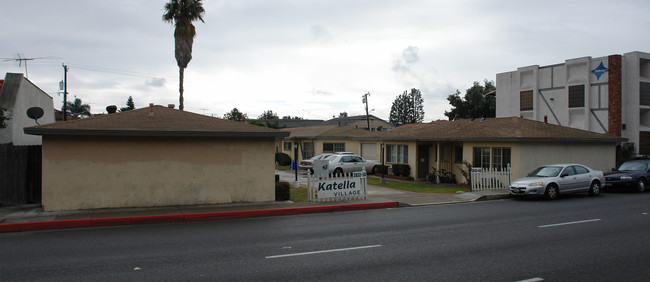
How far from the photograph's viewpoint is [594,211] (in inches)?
546

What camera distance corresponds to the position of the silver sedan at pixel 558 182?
17.3 m

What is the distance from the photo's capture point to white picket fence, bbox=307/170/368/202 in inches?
608

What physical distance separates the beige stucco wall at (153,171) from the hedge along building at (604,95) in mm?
30254

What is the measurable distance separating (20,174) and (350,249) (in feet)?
36.3

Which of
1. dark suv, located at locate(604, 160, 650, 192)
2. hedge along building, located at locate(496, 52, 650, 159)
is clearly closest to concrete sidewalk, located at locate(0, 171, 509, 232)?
dark suv, located at locate(604, 160, 650, 192)

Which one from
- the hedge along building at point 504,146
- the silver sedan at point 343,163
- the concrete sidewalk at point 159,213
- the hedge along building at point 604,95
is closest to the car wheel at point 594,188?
the hedge along building at point 504,146

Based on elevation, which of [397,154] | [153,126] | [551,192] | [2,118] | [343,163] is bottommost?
[551,192]

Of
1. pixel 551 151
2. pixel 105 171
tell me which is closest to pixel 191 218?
pixel 105 171

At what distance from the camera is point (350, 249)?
8641 mm

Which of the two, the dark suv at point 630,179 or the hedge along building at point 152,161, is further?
the dark suv at point 630,179

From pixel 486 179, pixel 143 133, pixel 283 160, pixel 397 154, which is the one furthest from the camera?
pixel 283 160

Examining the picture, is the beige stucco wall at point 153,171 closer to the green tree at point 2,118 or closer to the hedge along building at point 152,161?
the hedge along building at point 152,161

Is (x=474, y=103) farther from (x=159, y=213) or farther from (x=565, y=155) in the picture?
(x=159, y=213)

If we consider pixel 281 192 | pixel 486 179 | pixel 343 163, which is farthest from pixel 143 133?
pixel 343 163
